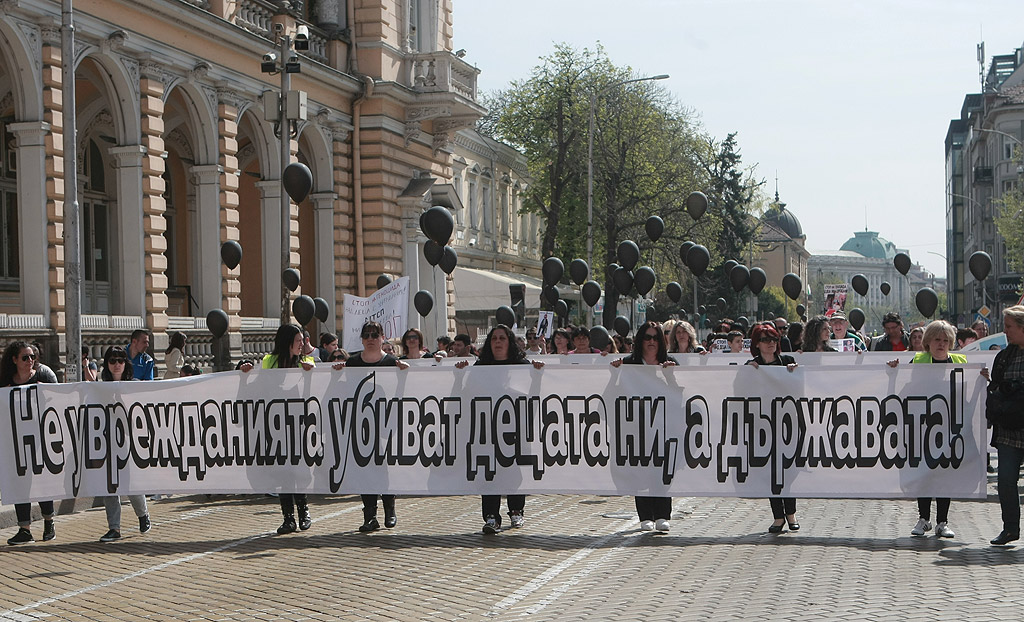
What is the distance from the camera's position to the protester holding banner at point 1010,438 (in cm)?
1034

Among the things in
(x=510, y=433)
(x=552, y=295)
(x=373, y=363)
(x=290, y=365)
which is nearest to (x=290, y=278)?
(x=552, y=295)

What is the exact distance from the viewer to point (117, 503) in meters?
11.8

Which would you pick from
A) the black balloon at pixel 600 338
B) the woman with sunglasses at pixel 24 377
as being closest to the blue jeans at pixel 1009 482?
the woman with sunglasses at pixel 24 377

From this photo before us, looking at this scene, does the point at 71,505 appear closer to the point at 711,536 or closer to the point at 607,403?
the point at 607,403

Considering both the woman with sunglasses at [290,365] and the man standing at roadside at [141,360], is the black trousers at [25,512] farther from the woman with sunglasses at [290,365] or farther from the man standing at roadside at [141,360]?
the man standing at roadside at [141,360]

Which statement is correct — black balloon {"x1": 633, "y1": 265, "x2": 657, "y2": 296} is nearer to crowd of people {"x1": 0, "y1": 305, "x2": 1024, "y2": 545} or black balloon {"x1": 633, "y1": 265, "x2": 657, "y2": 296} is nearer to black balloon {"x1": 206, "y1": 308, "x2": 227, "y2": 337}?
black balloon {"x1": 206, "y1": 308, "x2": 227, "y2": 337}

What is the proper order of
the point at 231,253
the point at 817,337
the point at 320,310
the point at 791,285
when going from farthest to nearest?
the point at 791,285 → the point at 231,253 → the point at 320,310 → the point at 817,337

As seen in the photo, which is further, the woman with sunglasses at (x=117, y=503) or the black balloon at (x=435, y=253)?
the black balloon at (x=435, y=253)

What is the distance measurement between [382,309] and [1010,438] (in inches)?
496

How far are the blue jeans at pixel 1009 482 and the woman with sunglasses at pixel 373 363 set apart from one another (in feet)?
15.9

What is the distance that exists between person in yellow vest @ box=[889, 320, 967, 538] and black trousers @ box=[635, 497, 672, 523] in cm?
194

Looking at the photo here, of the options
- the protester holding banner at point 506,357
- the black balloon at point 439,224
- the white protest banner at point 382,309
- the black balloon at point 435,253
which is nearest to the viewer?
the protester holding banner at point 506,357

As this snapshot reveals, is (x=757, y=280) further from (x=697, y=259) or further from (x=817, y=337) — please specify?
(x=817, y=337)

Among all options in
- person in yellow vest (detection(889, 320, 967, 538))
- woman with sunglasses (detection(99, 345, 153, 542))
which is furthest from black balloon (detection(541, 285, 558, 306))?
person in yellow vest (detection(889, 320, 967, 538))
